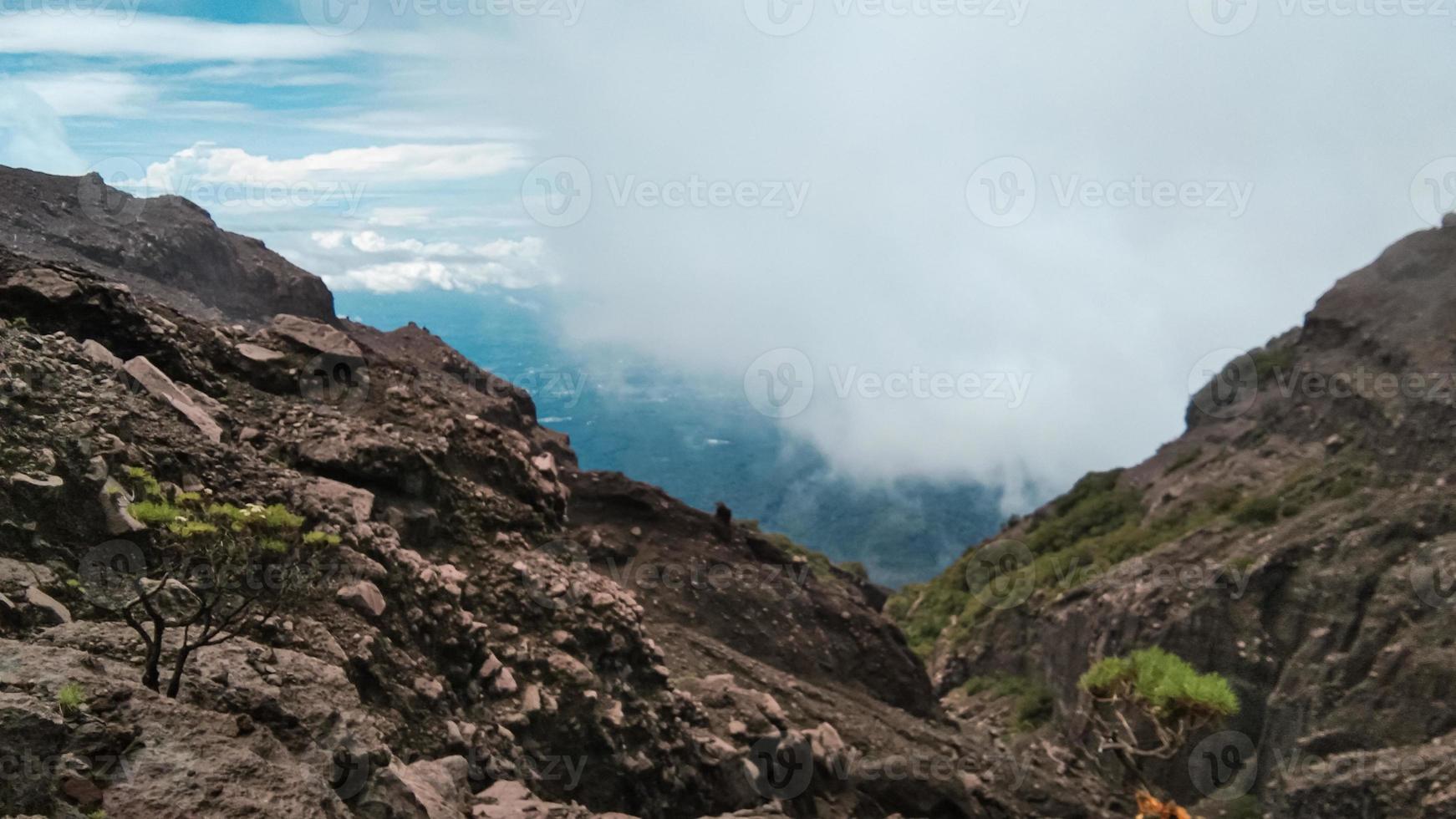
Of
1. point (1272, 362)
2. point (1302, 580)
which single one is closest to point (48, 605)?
point (1302, 580)

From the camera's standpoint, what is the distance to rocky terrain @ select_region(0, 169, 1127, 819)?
911cm

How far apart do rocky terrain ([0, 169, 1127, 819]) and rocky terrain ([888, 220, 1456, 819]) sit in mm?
4881

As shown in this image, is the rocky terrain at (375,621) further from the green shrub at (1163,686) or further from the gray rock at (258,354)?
the green shrub at (1163,686)

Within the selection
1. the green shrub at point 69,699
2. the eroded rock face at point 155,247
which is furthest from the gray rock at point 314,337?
the green shrub at point 69,699

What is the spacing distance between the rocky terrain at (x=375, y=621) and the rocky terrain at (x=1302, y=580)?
4.88 meters

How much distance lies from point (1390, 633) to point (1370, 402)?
376 inches

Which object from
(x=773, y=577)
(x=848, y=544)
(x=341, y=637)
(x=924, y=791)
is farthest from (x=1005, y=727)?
(x=848, y=544)

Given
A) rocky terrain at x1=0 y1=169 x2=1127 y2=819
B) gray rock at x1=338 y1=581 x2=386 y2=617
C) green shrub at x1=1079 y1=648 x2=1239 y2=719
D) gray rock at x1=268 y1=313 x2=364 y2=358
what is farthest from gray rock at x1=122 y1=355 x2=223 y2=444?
green shrub at x1=1079 y1=648 x2=1239 y2=719

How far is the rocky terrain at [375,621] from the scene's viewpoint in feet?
29.9

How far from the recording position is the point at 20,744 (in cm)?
768

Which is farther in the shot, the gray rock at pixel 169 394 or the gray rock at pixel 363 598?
the gray rock at pixel 169 394

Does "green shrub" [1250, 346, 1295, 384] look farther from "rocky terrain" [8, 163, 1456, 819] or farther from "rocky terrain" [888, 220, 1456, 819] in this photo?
"rocky terrain" [8, 163, 1456, 819]

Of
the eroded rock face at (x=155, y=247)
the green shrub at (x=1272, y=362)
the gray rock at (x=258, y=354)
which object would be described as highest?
the green shrub at (x=1272, y=362)

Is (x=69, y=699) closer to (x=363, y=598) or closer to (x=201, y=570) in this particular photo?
(x=201, y=570)
